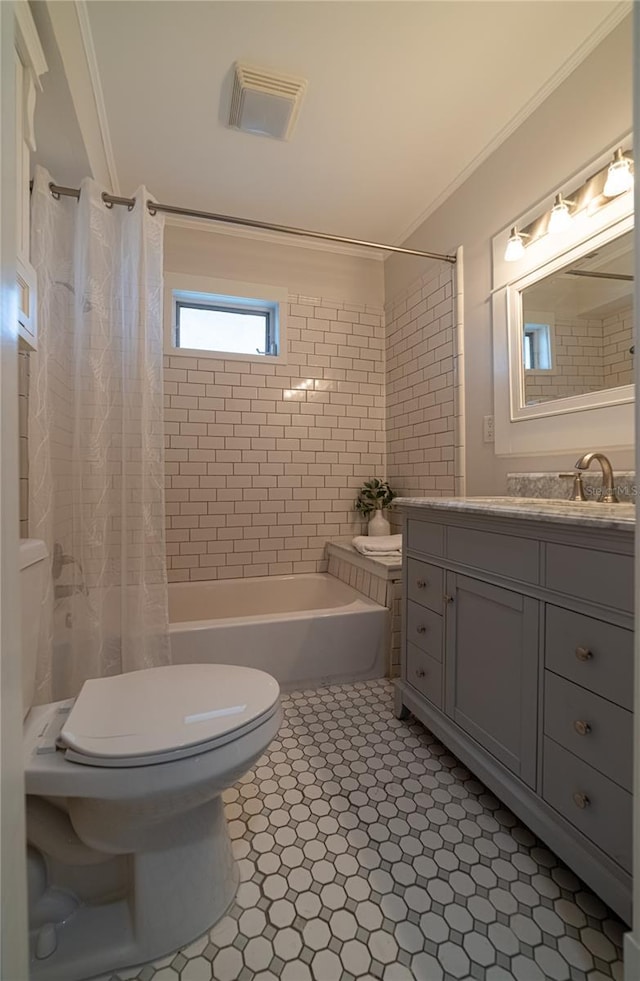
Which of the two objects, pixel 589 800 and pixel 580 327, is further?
pixel 580 327

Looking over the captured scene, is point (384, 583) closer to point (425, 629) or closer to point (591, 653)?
point (425, 629)

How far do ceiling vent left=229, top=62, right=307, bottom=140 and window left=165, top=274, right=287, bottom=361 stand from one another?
0.87 m

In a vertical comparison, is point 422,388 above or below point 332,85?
below

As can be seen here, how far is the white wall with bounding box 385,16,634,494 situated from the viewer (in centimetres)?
141

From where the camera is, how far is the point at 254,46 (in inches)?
58.2

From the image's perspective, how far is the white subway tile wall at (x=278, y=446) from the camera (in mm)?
2535

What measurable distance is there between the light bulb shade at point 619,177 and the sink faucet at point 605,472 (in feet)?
2.83

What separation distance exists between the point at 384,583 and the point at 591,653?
1.24 metres

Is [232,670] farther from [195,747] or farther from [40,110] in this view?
[40,110]

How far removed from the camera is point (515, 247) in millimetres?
1762

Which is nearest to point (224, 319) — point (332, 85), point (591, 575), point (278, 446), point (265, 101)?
point (278, 446)

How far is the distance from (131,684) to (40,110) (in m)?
1.93

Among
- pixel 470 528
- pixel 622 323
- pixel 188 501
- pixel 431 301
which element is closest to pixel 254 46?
pixel 431 301

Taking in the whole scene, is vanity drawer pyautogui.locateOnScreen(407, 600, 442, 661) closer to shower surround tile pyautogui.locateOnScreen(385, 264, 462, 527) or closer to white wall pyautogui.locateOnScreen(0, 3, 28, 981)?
shower surround tile pyautogui.locateOnScreen(385, 264, 462, 527)
